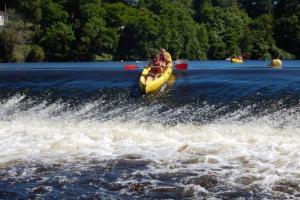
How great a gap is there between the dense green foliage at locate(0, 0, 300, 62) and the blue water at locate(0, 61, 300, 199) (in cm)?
4849

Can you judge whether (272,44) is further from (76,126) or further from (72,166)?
(72,166)

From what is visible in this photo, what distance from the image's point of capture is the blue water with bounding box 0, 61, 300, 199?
389 inches

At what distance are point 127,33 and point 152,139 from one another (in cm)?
6700

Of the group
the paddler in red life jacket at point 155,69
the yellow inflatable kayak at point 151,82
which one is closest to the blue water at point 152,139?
the yellow inflatable kayak at point 151,82

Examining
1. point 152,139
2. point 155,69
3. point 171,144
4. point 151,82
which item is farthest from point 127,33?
point 171,144

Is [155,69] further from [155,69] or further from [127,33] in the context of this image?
[127,33]

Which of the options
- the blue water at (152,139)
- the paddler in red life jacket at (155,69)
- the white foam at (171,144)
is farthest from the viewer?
the paddler in red life jacket at (155,69)

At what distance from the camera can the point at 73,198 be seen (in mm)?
9258

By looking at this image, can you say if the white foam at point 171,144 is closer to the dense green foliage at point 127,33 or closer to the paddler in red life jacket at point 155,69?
the paddler in red life jacket at point 155,69

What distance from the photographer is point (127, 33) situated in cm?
8050

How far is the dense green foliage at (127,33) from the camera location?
242 ft

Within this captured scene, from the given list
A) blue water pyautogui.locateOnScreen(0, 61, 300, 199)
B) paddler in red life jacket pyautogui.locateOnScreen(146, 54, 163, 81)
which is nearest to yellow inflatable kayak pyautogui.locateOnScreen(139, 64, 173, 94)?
paddler in red life jacket pyautogui.locateOnScreen(146, 54, 163, 81)

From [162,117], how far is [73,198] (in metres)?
8.28

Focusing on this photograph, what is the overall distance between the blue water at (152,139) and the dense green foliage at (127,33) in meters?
48.5
